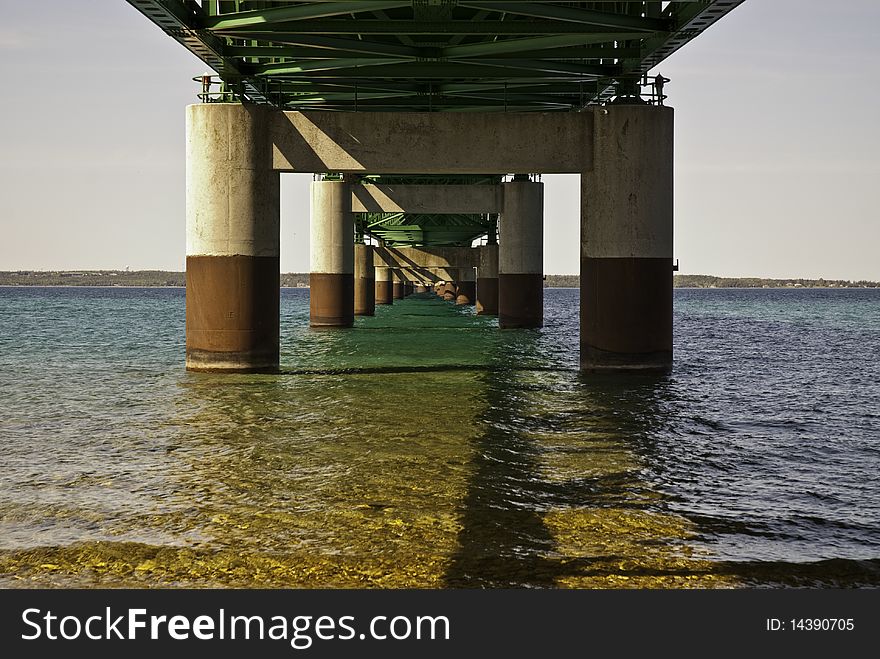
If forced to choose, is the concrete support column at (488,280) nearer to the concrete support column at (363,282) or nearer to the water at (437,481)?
the concrete support column at (363,282)

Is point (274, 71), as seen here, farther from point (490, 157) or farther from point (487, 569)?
point (487, 569)

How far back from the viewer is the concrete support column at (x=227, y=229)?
24.3m

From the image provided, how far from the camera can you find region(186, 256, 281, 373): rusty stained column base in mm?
24453

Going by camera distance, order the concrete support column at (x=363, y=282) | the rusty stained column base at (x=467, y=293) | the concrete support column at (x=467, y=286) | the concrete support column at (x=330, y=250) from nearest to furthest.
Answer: the concrete support column at (x=330, y=250) → the concrete support column at (x=363, y=282) → the concrete support column at (x=467, y=286) → the rusty stained column base at (x=467, y=293)

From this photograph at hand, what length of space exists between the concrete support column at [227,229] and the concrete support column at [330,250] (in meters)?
23.6

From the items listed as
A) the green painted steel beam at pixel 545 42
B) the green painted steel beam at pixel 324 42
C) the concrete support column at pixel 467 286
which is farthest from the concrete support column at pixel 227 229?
the concrete support column at pixel 467 286

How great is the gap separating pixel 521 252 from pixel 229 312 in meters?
24.6

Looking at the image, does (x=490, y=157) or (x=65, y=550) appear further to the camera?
(x=490, y=157)

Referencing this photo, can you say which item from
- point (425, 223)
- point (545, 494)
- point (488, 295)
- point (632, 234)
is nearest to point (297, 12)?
point (632, 234)

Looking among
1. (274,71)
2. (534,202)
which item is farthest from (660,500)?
(534,202)

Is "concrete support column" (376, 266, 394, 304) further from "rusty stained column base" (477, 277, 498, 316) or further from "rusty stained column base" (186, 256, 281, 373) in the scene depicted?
"rusty stained column base" (186, 256, 281, 373)

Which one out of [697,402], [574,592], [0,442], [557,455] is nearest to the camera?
[574,592]

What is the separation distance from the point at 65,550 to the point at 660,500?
5.93m

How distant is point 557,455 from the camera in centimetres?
1392
